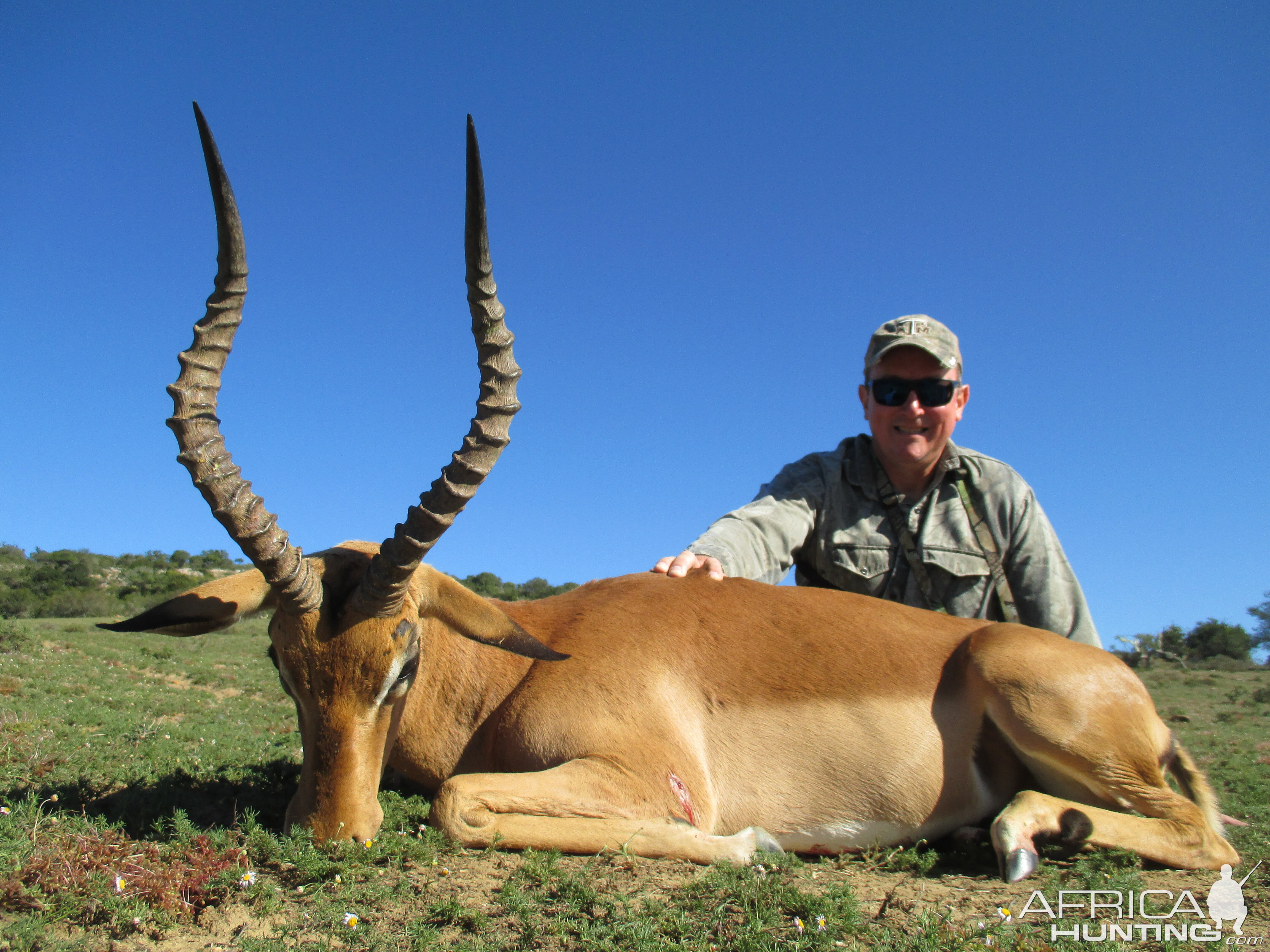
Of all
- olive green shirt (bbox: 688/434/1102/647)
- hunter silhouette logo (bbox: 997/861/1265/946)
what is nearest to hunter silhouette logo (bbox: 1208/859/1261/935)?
hunter silhouette logo (bbox: 997/861/1265/946)

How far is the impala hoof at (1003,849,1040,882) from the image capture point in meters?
4.12

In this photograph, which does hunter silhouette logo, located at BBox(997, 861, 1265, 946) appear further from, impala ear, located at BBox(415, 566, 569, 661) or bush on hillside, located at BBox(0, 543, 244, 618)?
bush on hillside, located at BBox(0, 543, 244, 618)

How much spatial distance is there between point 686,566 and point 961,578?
2.59m

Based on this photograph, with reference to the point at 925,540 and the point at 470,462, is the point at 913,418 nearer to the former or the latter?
the point at 925,540

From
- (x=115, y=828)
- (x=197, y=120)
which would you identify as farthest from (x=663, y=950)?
(x=197, y=120)

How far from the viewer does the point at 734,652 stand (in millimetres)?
5152

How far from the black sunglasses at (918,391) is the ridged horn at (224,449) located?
487 centimetres

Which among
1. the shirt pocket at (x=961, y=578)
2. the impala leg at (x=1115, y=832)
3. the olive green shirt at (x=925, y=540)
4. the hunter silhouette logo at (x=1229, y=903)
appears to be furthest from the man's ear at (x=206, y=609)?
the shirt pocket at (x=961, y=578)

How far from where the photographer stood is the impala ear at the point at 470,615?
4578 mm

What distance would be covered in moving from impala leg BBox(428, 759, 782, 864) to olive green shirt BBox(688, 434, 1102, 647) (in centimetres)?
243

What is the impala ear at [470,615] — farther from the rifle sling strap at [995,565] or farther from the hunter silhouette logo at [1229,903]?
the rifle sling strap at [995,565]

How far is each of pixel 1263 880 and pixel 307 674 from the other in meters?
4.79

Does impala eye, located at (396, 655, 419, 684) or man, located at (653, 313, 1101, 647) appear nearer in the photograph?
impala eye, located at (396, 655, 419, 684)

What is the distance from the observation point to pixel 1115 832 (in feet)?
14.4
